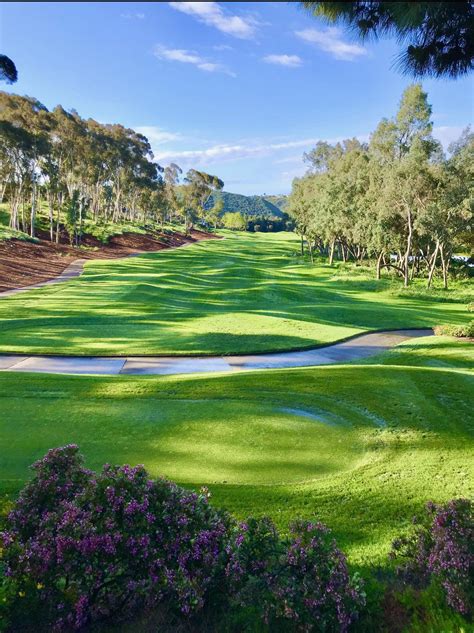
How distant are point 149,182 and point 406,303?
72.2m

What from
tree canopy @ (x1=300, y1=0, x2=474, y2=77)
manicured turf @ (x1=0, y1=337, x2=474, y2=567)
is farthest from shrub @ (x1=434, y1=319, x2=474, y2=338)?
tree canopy @ (x1=300, y1=0, x2=474, y2=77)

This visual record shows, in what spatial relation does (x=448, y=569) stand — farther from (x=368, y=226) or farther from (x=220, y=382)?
(x=368, y=226)

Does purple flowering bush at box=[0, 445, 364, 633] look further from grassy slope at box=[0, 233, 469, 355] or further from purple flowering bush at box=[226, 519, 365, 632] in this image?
grassy slope at box=[0, 233, 469, 355]

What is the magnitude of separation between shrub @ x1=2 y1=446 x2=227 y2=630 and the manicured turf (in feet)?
7.82

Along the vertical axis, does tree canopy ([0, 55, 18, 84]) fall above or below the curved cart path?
above

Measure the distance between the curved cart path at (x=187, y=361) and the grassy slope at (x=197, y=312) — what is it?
751 millimetres

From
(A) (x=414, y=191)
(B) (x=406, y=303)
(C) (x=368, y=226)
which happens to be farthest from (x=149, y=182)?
(B) (x=406, y=303)

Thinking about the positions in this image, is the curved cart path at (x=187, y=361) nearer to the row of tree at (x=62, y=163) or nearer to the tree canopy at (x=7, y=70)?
the tree canopy at (x=7, y=70)

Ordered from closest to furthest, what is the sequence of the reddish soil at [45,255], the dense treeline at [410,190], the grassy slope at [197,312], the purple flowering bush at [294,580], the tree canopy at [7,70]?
the purple flowering bush at [294,580] → the tree canopy at [7,70] → the grassy slope at [197,312] → the reddish soil at [45,255] → the dense treeline at [410,190]

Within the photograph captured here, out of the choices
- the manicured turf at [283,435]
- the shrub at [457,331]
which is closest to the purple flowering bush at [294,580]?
the manicured turf at [283,435]

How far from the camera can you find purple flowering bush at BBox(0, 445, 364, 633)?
12.9 ft

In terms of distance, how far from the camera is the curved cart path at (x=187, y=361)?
16406mm

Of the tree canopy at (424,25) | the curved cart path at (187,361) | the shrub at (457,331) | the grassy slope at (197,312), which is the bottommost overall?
the curved cart path at (187,361)

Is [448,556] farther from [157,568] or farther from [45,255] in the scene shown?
[45,255]
